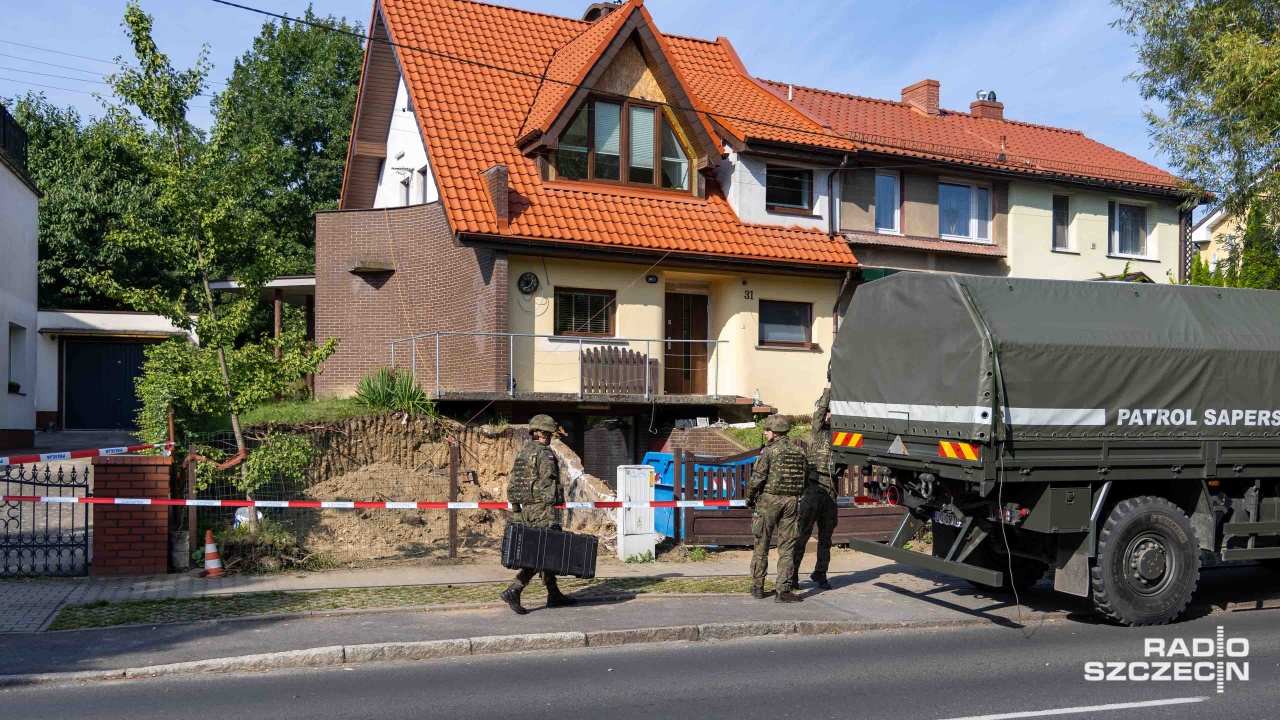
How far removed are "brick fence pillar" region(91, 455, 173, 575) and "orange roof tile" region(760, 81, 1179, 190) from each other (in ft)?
50.4

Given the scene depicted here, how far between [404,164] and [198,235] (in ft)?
35.3

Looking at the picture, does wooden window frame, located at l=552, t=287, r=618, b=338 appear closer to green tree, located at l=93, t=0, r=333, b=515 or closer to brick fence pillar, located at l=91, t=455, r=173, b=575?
green tree, located at l=93, t=0, r=333, b=515

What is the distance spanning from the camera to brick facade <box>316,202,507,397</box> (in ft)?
Answer: 64.1

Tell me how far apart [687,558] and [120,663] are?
22.3ft

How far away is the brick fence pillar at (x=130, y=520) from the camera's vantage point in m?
11.1

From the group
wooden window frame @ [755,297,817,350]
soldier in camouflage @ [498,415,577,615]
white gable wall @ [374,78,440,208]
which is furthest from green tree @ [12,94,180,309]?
soldier in camouflage @ [498,415,577,615]

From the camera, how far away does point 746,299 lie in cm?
2064

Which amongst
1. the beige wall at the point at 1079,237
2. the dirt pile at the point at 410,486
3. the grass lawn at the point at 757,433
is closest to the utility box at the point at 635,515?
the dirt pile at the point at 410,486

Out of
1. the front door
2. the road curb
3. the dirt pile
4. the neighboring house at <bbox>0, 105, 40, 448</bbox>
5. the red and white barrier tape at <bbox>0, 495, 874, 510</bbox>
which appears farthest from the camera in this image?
the neighboring house at <bbox>0, 105, 40, 448</bbox>

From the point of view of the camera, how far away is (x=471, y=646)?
8484mm

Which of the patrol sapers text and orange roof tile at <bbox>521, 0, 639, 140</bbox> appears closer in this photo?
the patrol sapers text

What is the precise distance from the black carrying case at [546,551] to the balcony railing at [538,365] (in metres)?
8.35

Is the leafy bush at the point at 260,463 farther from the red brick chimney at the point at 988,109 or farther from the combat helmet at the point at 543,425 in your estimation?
the red brick chimney at the point at 988,109

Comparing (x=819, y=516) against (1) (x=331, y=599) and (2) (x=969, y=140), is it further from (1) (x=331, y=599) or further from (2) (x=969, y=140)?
(2) (x=969, y=140)
